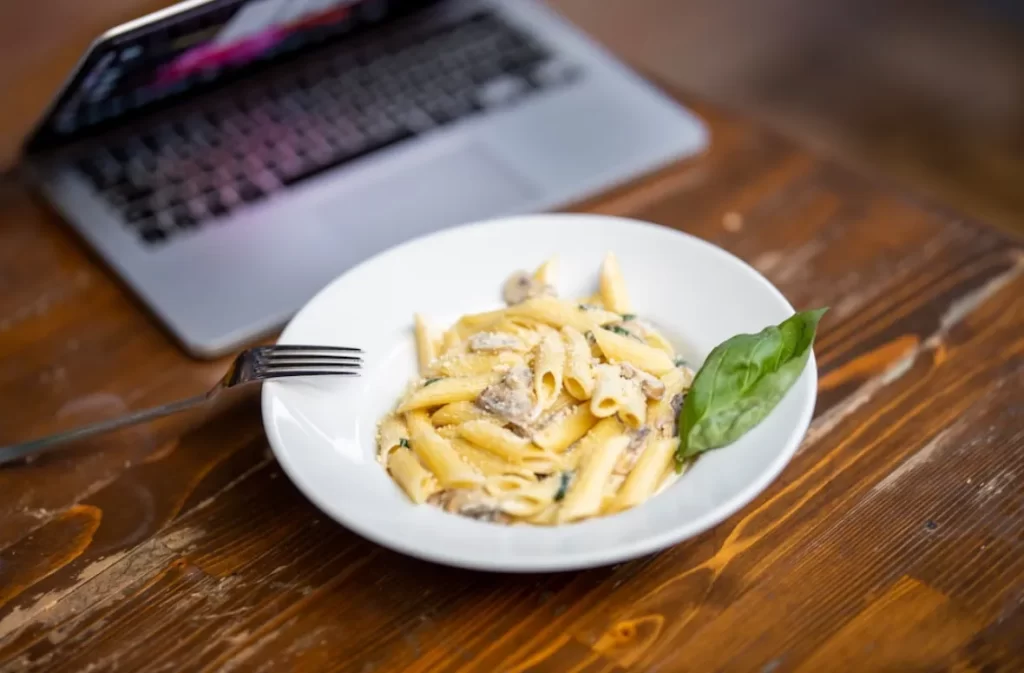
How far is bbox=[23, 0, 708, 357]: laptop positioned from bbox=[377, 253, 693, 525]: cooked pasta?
30 cm

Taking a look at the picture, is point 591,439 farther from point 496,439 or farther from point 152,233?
point 152,233

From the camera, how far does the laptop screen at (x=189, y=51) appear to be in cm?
122

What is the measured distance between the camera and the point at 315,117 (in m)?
1.49

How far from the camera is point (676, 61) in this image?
9.56ft

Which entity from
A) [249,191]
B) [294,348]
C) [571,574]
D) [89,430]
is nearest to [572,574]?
[571,574]

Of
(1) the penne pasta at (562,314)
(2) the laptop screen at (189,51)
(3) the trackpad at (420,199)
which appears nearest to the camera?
(1) the penne pasta at (562,314)

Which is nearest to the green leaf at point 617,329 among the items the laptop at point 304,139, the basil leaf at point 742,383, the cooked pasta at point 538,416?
the cooked pasta at point 538,416

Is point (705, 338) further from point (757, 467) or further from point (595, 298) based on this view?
point (757, 467)

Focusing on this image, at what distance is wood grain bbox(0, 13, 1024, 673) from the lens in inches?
33.7

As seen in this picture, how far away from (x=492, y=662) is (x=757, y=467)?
0.83 feet

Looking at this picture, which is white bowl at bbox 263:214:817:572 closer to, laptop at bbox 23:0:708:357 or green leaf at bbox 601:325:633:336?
green leaf at bbox 601:325:633:336

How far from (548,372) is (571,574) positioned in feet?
0.57

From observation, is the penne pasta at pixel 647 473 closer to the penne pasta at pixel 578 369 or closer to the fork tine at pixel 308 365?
the penne pasta at pixel 578 369

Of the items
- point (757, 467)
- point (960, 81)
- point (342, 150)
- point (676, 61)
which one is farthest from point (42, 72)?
point (960, 81)
